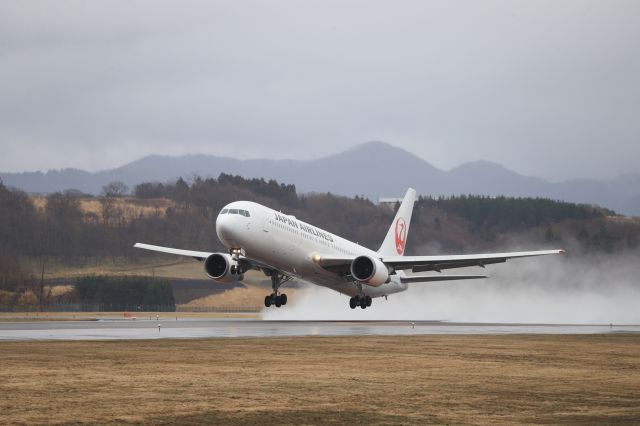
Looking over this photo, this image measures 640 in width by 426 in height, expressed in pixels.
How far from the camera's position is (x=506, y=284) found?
87938 millimetres

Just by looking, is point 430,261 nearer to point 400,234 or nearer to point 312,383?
point 400,234

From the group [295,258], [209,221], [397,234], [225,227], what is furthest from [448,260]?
[209,221]

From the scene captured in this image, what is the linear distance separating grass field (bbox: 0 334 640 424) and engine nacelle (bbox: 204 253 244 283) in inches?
698

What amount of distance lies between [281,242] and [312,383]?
97.3 feet

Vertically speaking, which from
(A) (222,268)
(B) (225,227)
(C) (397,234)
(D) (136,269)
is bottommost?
(A) (222,268)

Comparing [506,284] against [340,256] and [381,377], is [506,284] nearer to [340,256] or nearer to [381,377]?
[340,256]

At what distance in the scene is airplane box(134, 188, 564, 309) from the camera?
52219mm

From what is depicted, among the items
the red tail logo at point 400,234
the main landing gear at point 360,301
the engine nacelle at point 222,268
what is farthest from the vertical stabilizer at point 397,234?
the engine nacelle at point 222,268

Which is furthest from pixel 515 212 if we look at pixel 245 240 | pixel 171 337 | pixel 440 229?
pixel 171 337

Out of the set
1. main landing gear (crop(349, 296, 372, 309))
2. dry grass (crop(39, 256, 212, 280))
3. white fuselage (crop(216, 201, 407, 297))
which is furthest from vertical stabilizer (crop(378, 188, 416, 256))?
dry grass (crop(39, 256, 212, 280))

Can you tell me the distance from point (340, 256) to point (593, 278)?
39926 millimetres

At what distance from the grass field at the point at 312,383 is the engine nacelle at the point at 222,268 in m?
17.7

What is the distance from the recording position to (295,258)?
55.8 metres

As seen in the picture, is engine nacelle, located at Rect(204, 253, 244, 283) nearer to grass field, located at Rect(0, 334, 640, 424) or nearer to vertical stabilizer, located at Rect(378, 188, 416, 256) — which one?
vertical stabilizer, located at Rect(378, 188, 416, 256)
